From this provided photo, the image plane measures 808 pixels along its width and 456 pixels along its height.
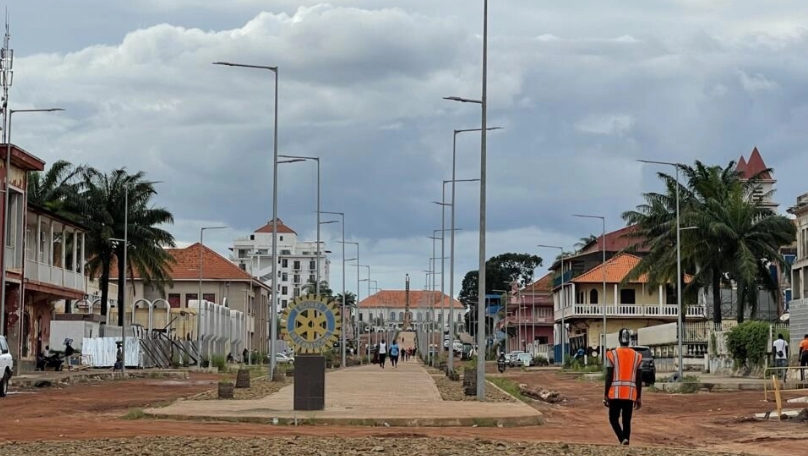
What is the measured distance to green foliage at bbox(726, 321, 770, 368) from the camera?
5331cm

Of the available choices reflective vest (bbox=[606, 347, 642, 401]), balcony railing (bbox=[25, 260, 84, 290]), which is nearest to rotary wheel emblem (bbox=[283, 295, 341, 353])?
reflective vest (bbox=[606, 347, 642, 401])

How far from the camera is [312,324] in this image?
84.4ft

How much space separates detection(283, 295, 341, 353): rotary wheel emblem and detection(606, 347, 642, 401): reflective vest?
9.11 metres

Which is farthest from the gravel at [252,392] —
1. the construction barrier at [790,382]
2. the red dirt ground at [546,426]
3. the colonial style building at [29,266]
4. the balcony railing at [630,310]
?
the balcony railing at [630,310]

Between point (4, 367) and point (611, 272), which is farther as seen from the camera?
point (611, 272)

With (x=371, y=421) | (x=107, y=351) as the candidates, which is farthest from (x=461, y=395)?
(x=107, y=351)

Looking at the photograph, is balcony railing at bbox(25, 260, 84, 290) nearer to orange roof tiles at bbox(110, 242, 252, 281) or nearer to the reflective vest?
the reflective vest

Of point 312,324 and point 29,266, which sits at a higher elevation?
point 29,266

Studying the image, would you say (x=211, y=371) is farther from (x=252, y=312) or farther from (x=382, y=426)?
(x=252, y=312)

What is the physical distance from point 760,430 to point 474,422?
550 centimetres

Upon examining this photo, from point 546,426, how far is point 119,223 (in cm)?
5440

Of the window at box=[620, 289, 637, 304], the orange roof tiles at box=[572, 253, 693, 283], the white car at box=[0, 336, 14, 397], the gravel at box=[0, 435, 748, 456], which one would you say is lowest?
the gravel at box=[0, 435, 748, 456]

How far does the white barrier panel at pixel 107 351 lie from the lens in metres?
62.6

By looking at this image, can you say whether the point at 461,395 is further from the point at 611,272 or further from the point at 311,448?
the point at 611,272
